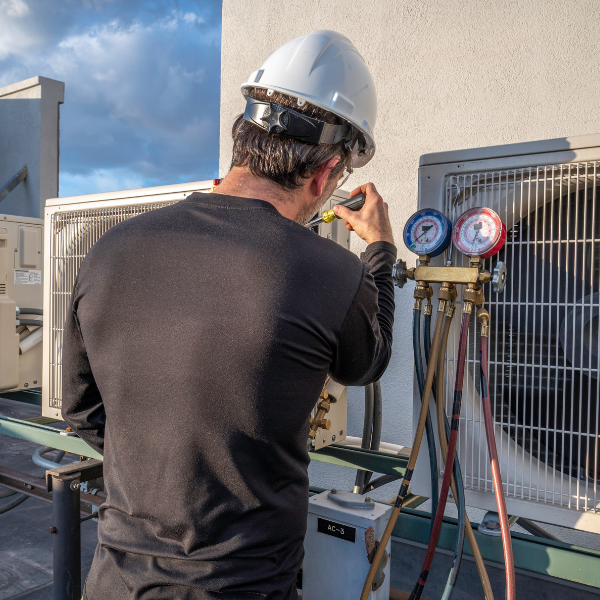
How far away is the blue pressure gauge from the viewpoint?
1.10m

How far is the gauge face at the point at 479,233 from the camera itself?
1034mm

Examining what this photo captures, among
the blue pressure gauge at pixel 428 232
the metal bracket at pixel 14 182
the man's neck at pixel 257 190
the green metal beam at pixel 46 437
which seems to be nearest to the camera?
the man's neck at pixel 257 190

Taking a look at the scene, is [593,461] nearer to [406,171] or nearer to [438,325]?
[438,325]

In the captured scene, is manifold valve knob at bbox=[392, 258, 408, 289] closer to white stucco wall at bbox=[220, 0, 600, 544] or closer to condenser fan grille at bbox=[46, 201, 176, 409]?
condenser fan grille at bbox=[46, 201, 176, 409]

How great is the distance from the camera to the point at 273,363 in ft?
2.37

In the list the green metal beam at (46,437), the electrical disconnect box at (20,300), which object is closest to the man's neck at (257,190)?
the green metal beam at (46,437)

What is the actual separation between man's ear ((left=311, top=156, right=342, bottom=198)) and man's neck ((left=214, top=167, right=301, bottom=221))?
0.19 feet

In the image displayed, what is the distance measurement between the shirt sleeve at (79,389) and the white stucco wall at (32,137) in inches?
224

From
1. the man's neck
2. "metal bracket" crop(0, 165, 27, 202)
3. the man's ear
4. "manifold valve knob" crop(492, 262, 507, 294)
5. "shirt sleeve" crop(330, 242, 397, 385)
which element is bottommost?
"shirt sleeve" crop(330, 242, 397, 385)

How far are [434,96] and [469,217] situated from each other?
1.63 m

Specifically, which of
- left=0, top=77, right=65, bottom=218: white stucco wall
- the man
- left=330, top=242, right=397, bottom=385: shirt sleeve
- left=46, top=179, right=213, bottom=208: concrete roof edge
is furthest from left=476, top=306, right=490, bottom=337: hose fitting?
left=0, top=77, right=65, bottom=218: white stucco wall

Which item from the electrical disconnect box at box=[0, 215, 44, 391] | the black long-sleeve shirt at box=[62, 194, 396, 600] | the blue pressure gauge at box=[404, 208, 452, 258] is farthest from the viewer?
the electrical disconnect box at box=[0, 215, 44, 391]

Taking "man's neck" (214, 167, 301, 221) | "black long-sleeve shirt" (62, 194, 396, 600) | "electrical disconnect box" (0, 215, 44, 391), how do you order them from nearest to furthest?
"black long-sleeve shirt" (62, 194, 396, 600)
"man's neck" (214, 167, 301, 221)
"electrical disconnect box" (0, 215, 44, 391)

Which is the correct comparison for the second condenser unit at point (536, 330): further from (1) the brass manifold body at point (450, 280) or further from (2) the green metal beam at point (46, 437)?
(2) the green metal beam at point (46, 437)
